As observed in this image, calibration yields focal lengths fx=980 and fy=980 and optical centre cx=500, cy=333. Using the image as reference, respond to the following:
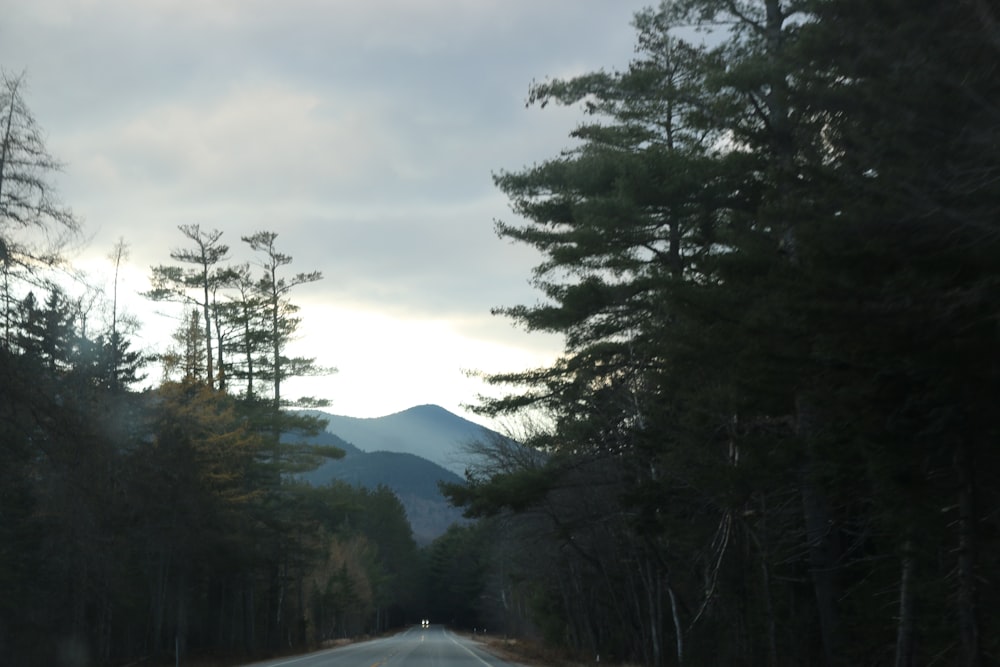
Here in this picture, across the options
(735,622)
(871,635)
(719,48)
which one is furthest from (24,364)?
(735,622)

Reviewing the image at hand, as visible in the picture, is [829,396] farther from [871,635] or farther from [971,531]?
[871,635]

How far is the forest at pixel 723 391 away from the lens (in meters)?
9.09

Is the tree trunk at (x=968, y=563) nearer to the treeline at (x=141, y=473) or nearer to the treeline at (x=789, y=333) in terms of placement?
the treeline at (x=789, y=333)

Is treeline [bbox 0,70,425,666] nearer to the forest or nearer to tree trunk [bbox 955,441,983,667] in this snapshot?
the forest

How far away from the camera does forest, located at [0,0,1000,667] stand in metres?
9.09

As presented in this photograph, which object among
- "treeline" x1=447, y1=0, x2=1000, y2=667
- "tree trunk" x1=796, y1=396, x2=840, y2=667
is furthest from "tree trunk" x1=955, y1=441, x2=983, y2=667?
"tree trunk" x1=796, y1=396, x2=840, y2=667

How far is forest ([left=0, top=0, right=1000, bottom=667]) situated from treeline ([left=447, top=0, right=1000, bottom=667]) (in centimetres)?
5

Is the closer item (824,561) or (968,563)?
(968,563)

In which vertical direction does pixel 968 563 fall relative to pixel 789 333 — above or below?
below

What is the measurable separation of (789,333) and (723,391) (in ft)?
14.5

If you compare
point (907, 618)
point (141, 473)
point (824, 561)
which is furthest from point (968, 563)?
point (141, 473)

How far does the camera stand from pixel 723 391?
48.6 feet

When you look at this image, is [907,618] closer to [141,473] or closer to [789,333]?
[789,333]

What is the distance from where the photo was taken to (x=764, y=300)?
11.7 meters
